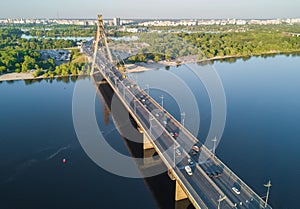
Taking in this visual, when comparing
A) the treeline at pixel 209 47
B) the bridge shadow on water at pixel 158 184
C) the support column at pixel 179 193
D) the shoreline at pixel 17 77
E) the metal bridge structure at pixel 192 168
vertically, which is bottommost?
the bridge shadow on water at pixel 158 184

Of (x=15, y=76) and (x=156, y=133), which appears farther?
(x=15, y=76)

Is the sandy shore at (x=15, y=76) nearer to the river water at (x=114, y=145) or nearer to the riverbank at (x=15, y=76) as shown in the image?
the riverbank at (x=15, y=76)

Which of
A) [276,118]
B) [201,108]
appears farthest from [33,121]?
[276,118]

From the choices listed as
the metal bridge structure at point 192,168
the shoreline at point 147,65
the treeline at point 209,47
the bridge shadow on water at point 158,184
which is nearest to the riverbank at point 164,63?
the shoreline at point 147,65

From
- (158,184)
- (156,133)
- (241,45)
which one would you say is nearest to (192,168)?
(158,184)

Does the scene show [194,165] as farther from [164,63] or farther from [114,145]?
[164,63]

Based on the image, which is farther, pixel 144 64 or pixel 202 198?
pixel 144 64

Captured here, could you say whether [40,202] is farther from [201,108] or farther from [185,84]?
[185,84]

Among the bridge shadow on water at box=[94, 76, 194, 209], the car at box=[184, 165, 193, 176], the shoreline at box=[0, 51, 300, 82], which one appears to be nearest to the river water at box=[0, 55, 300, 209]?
the bridge shadow on water at box=[94, 76, 194, 209]
